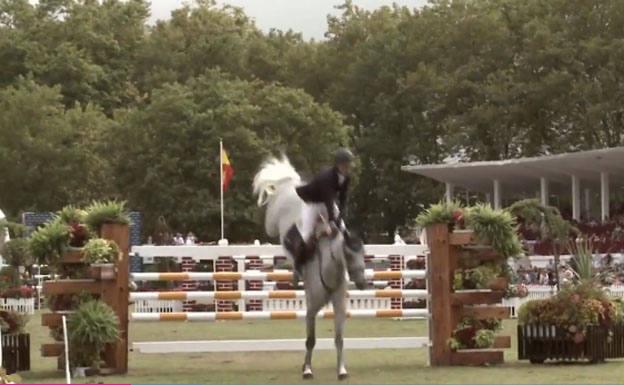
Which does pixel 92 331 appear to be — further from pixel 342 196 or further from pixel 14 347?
pixel 342 196

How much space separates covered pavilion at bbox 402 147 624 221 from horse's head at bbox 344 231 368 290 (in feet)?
79.8

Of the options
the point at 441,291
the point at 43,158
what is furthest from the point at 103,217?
the point at 43,158

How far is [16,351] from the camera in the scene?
14359mm

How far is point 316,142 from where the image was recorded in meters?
53.5

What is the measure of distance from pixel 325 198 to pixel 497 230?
2.37 metres

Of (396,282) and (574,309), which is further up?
(396,282)

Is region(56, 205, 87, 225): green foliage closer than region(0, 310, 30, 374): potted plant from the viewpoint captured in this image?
No

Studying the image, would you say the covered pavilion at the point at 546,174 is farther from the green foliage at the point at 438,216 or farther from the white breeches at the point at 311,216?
the white breeches at the point at 311,216

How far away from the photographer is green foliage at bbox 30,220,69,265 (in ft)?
47.0

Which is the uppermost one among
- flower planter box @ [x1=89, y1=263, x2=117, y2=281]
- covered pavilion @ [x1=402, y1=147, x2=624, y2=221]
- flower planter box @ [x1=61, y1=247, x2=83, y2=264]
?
covered pavilion @ [x1=402, y1=147, x2=624, y2=221]

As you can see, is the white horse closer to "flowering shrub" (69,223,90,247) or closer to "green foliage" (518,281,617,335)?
"flowering shrub" (69,223,90,247)

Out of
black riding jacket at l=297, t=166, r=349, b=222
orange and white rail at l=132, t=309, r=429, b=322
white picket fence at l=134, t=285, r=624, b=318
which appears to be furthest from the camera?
white picket fence at l=134, t=285, r=624, b=318

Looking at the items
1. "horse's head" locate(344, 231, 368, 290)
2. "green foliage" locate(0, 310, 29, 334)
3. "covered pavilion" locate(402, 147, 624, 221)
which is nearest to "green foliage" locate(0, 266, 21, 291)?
"green foliage" locate(0, 310, 29, 334)

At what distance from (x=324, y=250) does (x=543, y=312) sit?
9.88ft
